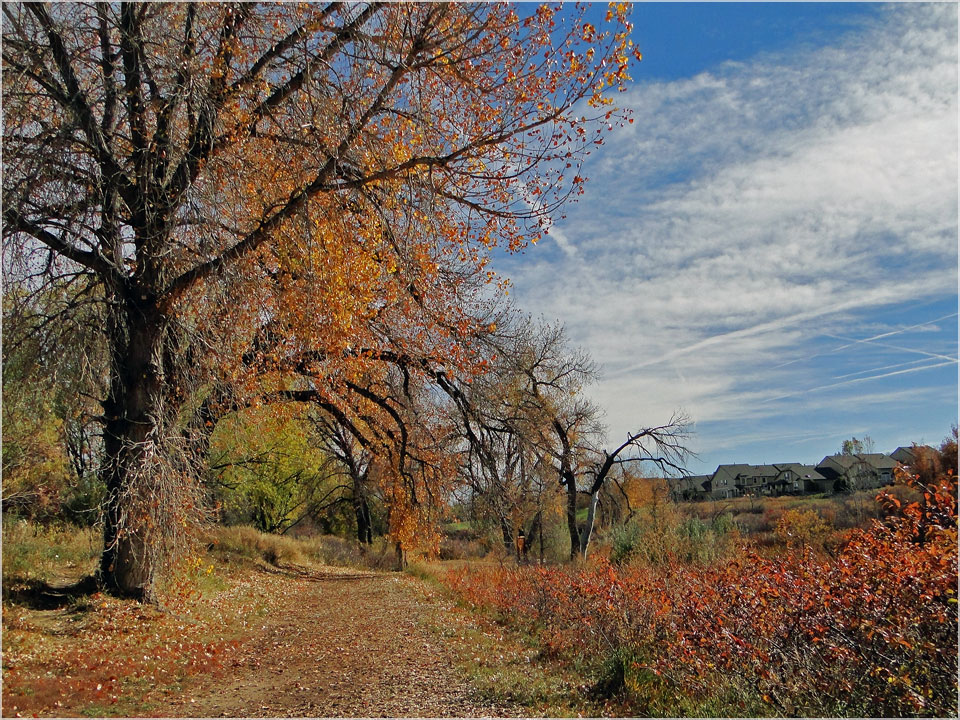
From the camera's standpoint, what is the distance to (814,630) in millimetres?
5754

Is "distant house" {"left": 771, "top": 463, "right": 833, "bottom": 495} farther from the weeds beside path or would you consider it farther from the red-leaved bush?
the red-leaved bush

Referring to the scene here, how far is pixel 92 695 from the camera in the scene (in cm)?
721

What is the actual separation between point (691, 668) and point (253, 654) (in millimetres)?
6529

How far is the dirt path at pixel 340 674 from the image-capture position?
705 cm

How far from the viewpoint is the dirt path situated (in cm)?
705

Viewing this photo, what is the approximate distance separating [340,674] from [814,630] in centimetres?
575

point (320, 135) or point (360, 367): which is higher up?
point (320, 135)

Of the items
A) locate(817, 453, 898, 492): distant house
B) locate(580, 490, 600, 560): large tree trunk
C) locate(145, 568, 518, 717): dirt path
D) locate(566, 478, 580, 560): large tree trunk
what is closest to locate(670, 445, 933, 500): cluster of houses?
locate(817, 453, 898, 492): distant house

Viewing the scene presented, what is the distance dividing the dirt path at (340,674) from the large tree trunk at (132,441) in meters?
2.43

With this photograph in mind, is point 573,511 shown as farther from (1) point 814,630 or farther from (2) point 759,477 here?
(2) point 759,477

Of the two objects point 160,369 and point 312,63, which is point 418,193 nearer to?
point 312,63

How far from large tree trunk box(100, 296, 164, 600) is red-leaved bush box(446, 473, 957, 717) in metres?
6.65

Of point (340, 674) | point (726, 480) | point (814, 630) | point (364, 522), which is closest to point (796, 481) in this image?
point (726, 480)

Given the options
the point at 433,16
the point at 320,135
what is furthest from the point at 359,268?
the point at 433,16
